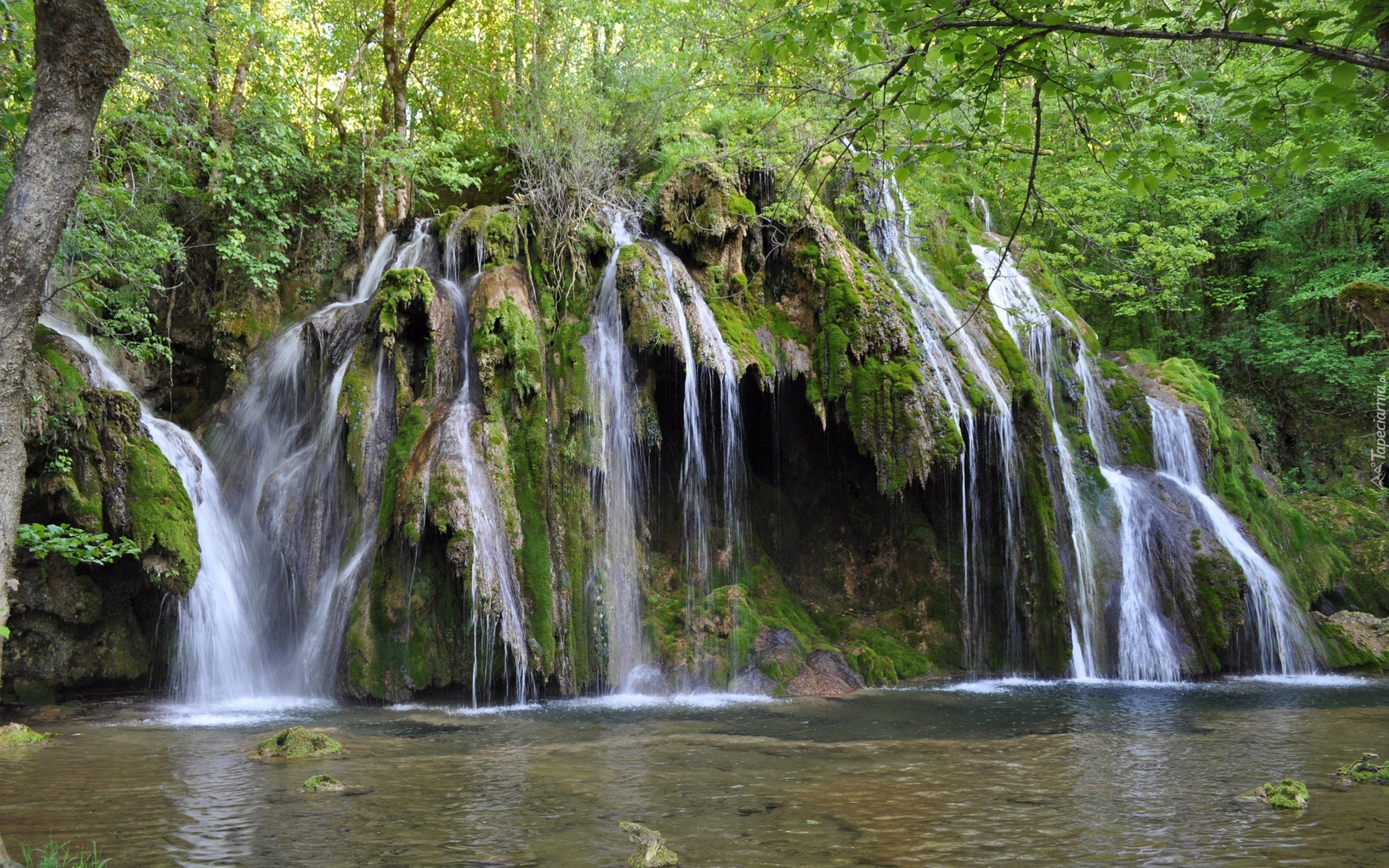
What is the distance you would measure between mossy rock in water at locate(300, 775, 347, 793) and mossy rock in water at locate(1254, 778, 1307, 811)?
19.6ft

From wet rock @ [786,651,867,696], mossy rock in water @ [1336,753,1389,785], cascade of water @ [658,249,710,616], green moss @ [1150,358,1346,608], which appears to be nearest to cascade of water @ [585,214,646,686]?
cascade of water @ [658,249,710,616]

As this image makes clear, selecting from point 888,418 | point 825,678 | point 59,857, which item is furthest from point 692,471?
point 59,857

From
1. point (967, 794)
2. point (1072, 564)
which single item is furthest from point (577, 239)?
point (967, 794)

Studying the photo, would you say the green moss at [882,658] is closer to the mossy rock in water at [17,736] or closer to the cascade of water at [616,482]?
the cascade of water at [616,482]

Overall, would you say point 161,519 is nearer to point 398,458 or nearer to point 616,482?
point 398,458

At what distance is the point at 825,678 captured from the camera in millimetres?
11492

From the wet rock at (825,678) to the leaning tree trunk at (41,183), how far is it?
8.94 metres

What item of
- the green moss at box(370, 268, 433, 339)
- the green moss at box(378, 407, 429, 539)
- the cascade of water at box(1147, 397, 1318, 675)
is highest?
the green moss at box(370, 268, 433, 339)

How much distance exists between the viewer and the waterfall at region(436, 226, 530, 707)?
9.97m

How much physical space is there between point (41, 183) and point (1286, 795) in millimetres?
7439

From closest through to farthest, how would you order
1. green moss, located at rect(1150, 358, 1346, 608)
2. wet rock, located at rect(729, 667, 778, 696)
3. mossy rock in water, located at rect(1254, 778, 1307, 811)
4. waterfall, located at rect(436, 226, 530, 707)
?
1. mossy rock in water, located at rect(1254, 778, 1307, 811)
2. waterfall, located at rect(436, 226, 530, 707)
3. wet rock, located at rect(729, 667, 778, 696)
4. green moss, located at rect(1150, 358, 1346, 608)

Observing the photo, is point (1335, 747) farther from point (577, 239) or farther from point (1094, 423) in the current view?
point (577, 239)

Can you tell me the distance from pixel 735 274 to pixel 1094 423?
6.72m

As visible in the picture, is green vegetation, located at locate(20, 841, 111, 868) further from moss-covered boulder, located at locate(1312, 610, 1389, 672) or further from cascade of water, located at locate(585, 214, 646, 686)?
moss-covered boulder, located at locate(1312, 610, 1389, 672)
